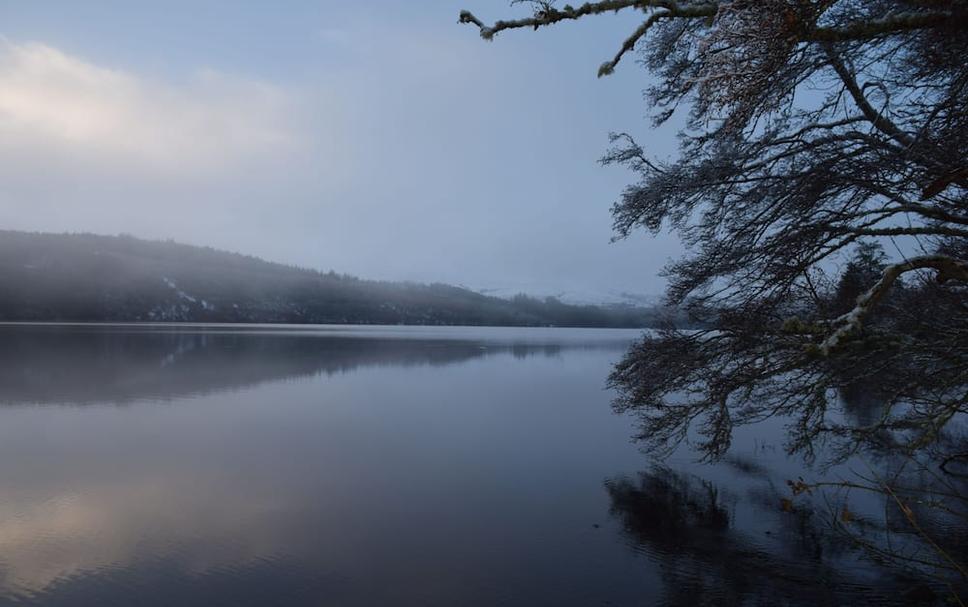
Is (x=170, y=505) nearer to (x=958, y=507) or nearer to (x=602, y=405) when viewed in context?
(x=958, y=507)

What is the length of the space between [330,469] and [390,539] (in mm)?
4761

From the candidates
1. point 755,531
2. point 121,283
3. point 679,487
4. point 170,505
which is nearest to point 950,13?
point 755,531

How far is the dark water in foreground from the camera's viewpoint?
7.16 metres

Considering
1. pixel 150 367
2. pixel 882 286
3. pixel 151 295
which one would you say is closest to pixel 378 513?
pixel 882 286

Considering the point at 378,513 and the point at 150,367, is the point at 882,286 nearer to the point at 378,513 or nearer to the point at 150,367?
the point at 378,513

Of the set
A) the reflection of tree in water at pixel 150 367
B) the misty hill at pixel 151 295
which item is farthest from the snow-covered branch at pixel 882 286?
the misty hill at pixel 151 295

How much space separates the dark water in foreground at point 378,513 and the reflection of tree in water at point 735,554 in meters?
0.04

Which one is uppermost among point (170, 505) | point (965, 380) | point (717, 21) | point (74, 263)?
point (74, 263)

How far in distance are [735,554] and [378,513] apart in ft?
19.4

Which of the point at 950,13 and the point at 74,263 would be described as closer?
the point at 950,13

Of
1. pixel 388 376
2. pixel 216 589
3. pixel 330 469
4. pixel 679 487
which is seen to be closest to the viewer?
pixel 216 589

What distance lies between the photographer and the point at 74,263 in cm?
16675

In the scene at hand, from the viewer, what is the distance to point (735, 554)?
825cm

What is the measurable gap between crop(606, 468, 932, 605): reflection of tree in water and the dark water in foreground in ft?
0.12
